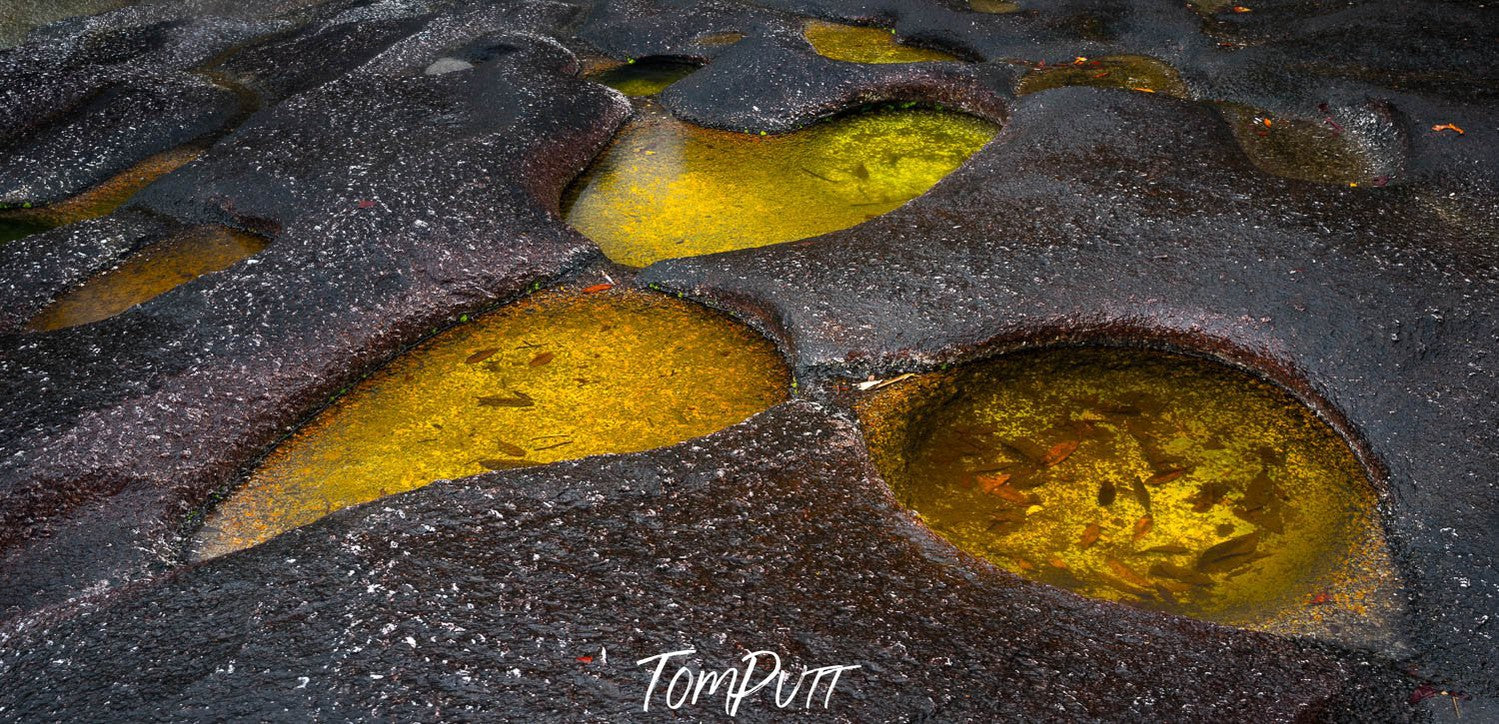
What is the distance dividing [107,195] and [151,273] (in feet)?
2.52

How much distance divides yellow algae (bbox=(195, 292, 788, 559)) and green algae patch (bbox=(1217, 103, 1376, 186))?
6.11 feet

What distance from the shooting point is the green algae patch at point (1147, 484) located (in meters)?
2.14

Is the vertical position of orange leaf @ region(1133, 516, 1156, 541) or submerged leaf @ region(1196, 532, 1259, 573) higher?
orange leaf @ region(1133, 516, 1156, 541)

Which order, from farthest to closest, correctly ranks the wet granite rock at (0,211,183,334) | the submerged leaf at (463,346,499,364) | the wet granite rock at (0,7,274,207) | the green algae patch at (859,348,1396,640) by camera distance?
the wet granite rock at (0,7,274,207) → the wet granite rock at (0,211,183,334) → the submerged leaf at (463,346,499,364) → the green algae patch at (859,348,1396,640)

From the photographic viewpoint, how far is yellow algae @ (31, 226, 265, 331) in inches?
119

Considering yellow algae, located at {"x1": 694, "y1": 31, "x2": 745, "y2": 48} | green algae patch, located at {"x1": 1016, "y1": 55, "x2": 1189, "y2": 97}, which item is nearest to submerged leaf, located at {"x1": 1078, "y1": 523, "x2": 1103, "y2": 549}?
green algae patch, located at {"x1": 1016, "y1": 55, "x2": 1189, "y2": 97}

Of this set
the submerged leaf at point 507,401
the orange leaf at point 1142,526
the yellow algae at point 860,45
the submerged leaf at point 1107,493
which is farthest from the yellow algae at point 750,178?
the orange leaf at point 1142,526

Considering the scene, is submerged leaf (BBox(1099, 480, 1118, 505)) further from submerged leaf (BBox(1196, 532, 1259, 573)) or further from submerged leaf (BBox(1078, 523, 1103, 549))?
submerged leaf (BBox(1196, 532, 1259, 573))

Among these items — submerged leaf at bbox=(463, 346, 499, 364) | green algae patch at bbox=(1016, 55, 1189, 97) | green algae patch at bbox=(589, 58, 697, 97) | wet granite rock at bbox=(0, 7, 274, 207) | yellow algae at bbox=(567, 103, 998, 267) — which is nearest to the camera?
submerged leaf at bbox=(463, 346, 499, 364)

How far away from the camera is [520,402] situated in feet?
8.86

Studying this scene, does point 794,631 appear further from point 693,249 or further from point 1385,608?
point 693,249

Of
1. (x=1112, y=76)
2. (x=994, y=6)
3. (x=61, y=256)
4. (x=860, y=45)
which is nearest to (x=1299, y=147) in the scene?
(x=1112, y=76)

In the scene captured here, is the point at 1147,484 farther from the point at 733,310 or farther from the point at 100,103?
the point at 100,103

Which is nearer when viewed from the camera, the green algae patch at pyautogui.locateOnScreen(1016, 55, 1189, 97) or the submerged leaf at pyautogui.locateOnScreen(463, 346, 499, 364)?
the submerged leaf at pyautogui.locateOnScreen(463, 346, 499, 364)
